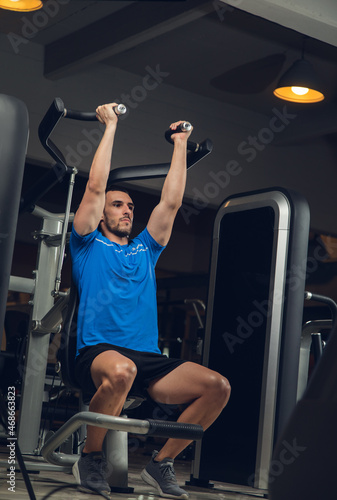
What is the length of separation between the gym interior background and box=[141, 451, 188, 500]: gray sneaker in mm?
2247

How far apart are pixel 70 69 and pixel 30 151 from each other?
0.77m

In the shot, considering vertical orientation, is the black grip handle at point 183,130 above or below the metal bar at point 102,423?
above

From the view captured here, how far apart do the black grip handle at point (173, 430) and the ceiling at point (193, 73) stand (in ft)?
9.12

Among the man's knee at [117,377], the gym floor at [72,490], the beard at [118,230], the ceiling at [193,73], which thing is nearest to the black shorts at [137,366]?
the man's knee at [117,377]

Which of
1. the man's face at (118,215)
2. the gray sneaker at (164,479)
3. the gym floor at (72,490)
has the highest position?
the man's face at (118,215)

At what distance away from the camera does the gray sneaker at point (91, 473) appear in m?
2.26

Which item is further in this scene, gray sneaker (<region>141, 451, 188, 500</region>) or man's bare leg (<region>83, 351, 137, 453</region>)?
gray sneaker (<region>141, 451, 188, 500</region>)

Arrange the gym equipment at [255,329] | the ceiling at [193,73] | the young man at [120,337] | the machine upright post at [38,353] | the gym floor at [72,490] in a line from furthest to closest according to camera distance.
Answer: the ceiling at [193,73] < the machine upright post at [38,353] < the gym equipment at [255,329] < the young man at [120,337] < the gym floor at [72,490]

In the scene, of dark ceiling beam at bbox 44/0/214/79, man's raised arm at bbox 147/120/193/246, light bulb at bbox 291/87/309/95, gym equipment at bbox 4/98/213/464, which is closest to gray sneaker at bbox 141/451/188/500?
gym equipment at bbox 4/98/213/464

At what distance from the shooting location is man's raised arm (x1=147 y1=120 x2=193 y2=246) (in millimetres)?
2488

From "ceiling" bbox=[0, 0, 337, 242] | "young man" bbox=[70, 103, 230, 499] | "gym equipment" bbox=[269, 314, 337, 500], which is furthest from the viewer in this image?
"ceiling" bbox=[0, 0, 337, 242]

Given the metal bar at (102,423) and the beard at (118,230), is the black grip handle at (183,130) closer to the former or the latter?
the beard at (118,230)

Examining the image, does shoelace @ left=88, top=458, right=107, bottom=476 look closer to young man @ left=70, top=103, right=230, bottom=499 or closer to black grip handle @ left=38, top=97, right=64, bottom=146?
young man @ left=70, top=103, right=230, bottom=499

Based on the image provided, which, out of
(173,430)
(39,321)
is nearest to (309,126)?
(39,321)
